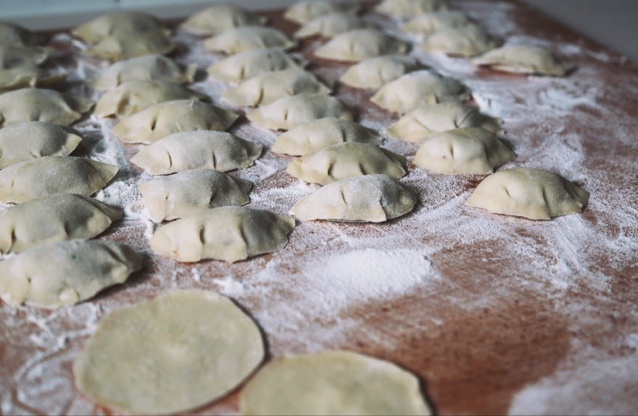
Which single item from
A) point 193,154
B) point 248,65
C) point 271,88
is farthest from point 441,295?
point 248,65

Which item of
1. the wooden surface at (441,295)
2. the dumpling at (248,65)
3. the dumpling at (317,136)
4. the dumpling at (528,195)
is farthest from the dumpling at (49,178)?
the dumpling at (528,195)

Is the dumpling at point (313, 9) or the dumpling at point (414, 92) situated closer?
the dumpling at point (414, 92)

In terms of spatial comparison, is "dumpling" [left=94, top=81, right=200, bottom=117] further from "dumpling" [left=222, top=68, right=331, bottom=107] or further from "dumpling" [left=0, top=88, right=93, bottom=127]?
"dumpling" [left=222, top=68, right=331, bottom=107]

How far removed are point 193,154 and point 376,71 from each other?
89 cm

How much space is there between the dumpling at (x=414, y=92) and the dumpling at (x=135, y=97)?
2.32ft

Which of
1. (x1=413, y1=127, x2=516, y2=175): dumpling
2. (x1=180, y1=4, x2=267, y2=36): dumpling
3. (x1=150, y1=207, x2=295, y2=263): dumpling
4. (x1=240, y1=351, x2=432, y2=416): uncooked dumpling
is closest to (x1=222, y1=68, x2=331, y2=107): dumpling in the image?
(x1=413, y1=127, x2=516, y2=175): dumpling

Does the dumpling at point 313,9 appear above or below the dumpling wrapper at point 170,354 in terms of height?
above

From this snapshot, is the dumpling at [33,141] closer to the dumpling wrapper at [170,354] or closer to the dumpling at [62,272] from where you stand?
the dumpling at [62,272]

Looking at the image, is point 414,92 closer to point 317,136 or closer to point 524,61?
point 317,136

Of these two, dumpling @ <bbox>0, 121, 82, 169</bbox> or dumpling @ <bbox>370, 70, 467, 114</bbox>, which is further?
dumpling @ <bbox>370, 70, 467, 114</bbox>

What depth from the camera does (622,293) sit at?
1.51 meters

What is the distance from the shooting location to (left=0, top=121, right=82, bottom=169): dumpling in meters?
1.92

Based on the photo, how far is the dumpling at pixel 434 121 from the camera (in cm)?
215

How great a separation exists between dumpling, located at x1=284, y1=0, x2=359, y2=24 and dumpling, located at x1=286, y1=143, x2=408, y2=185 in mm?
1377
